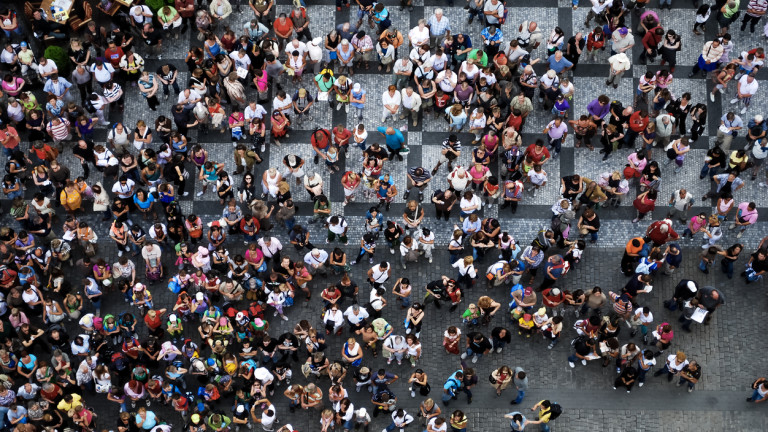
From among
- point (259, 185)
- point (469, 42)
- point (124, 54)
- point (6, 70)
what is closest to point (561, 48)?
point (469, 42)

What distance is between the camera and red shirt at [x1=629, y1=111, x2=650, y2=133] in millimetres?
26750

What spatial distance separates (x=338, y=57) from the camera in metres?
28.5

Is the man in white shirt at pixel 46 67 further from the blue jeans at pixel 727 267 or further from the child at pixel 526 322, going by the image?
the blue jeans at pixel 727 267

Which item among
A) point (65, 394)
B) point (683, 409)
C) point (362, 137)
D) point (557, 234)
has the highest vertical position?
point (362, 137)

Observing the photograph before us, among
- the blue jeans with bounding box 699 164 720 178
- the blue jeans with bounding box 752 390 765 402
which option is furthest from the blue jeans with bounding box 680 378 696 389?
the blue jeans with bounding box 699 164 720 178

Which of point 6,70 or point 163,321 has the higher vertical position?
point 6,70

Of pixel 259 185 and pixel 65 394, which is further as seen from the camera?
pixel 259 185

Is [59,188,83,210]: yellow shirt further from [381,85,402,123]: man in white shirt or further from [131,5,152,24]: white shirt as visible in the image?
[381,85,402,123]: man in white shirt

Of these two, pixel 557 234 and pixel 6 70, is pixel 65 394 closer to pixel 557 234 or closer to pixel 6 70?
pixel 6 70

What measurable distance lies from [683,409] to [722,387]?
1.18m

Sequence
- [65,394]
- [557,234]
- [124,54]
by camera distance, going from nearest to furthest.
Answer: [65,394] < [557,234] < [124,54]

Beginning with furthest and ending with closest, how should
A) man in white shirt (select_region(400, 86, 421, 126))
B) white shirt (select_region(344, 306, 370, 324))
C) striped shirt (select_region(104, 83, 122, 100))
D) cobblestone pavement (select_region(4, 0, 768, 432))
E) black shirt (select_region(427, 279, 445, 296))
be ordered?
striped shirt (select_region(104, 83, 122, 100))
man in white shirt (select_region(400, 86, 421, 126))
black shirt (select_region(427, 279, 445, 296))
cobblestone pavement (select_region(4, 0, 768, 432))
white shirt (select_region(344, 306, 370, 324))

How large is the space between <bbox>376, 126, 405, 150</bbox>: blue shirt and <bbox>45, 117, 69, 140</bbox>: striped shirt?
8365mm

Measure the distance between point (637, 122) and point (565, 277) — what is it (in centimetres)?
459
